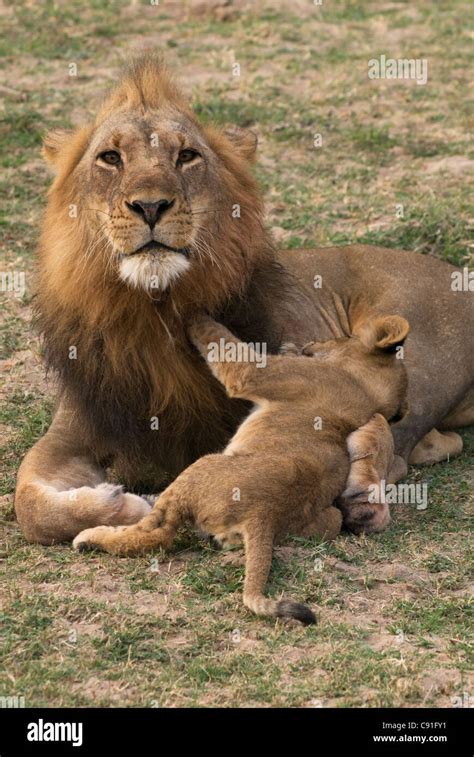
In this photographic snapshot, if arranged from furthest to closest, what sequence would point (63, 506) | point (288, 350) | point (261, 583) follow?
point (288, 350) < point (63, 506) < point (261, 583)

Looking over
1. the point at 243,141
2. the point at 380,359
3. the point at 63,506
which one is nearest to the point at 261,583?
the point at 63,506

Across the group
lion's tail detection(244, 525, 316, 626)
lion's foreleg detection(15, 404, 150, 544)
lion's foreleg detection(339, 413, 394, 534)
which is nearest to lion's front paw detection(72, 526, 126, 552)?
lion's foreleg detection(15, 404, 150, 544)

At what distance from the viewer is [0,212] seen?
30.2 ft

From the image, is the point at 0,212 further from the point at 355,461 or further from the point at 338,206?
the point at 355,461

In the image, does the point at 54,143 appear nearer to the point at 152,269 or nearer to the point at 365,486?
the point at 152,269

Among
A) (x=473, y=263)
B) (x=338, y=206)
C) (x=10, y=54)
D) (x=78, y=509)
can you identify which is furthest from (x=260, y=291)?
(x=10, y=54)

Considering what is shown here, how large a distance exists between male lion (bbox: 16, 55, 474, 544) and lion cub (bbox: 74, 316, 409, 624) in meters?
0.18

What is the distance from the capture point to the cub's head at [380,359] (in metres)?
5.78

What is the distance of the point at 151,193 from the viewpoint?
516cm

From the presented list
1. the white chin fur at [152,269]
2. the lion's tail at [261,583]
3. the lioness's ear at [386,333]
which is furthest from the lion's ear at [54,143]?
the lion's tail at [261,583]

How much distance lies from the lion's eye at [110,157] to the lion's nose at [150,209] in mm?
408

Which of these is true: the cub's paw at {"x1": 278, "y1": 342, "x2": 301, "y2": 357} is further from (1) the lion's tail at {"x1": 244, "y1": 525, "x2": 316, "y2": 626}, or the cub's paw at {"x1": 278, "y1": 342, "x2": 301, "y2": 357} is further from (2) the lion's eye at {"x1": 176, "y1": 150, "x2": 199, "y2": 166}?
(1) the lion's tail at {"x1": 244, "y1": 525, "x2": 316, "y2": 626}

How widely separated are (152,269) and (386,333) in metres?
1.15

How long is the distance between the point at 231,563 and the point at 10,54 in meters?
7.65
